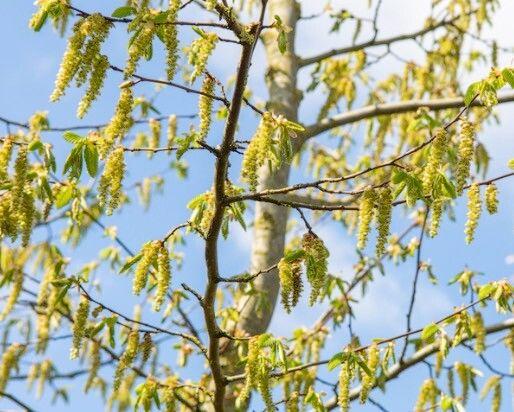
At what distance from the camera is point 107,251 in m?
6.35

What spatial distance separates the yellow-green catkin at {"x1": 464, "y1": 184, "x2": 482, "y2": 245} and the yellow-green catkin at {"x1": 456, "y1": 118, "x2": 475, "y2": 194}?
0.26m

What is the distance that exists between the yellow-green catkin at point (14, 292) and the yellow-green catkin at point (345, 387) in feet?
7.67

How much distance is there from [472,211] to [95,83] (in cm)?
151

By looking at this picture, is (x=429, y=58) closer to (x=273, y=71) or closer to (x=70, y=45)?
(x=273, y=71)

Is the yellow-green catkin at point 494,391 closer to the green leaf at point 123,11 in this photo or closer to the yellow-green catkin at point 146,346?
the yellow-green catkin at point 146,346

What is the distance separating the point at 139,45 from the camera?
2.31 metres

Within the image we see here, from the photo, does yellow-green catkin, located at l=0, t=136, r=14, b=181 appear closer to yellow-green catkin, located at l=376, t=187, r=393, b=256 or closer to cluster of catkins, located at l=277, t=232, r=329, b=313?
cluster of catkins, located at l=277, t=232, r=329, b=313

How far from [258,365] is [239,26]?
1363 mm


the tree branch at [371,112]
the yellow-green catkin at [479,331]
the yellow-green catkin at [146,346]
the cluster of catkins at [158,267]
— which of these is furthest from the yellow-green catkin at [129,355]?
the tree branch at [371,112]


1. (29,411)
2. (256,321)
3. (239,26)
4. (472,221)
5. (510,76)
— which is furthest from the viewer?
(256,321)

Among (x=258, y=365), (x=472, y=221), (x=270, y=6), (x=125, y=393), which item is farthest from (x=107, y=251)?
(x=472, y=221)

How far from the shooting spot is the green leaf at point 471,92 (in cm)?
257

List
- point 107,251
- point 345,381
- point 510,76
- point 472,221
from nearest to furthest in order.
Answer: point 510,76, point 472,221, point 345,381, point 107,251

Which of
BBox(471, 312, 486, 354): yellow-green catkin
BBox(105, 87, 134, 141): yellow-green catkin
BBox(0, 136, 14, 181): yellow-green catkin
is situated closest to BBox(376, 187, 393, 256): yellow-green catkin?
BBox(105, 87, 134, 141): yellow-green catkin
